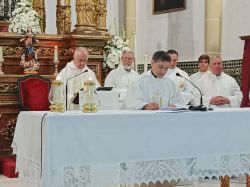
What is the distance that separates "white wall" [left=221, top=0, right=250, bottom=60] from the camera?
10539mm

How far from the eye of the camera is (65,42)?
962cm

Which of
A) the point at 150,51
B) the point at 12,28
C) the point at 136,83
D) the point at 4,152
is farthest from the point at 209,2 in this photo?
the point at 136,83

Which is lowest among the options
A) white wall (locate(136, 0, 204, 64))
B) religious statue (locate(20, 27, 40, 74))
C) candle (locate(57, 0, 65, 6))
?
religious statue (locate(20, 27, 40, 74))

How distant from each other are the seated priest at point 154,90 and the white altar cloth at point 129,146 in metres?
0.72

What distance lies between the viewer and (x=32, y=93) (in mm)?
8391

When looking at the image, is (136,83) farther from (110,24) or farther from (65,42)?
(110,24)

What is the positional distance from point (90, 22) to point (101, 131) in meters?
5.37

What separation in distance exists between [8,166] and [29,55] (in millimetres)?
1940

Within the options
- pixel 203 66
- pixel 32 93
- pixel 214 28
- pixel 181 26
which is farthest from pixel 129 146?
pixel 181 26

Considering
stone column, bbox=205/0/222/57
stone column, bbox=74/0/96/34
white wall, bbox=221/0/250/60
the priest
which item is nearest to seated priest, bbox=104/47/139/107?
the priest

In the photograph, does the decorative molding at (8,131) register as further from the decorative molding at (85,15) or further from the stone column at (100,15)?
the stone column at (100,15)

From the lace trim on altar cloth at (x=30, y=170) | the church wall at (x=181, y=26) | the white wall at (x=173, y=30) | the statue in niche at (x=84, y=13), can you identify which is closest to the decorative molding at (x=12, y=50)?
the statue in niche at (x=84, y=13)

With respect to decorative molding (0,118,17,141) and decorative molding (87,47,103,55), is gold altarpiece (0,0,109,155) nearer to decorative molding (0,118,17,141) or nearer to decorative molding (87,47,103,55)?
decorative molding (87,47,103,55)

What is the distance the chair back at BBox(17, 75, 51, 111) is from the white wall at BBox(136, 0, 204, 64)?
4260 mm
